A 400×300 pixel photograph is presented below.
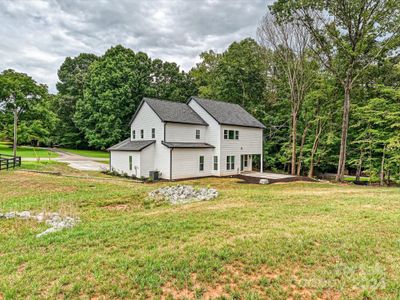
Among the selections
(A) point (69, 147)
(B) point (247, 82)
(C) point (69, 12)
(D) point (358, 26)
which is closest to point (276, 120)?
(B) point (247, 82)

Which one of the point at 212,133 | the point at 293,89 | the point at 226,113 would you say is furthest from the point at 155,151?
Result: the point at 293,89

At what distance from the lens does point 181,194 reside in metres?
11.8

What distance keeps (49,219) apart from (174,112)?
50.6ft

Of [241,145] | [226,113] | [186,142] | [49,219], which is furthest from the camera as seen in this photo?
[226,113]

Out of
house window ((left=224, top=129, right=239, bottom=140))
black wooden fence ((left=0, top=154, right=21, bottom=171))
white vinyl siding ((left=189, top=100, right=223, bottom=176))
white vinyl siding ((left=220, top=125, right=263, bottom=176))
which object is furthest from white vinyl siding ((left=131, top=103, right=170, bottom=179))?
black wooden fence ((left=0, top=154, right=21, bottom=171))

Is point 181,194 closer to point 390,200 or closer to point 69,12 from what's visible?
point 390,200

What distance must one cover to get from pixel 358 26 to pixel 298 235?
64.1 feet

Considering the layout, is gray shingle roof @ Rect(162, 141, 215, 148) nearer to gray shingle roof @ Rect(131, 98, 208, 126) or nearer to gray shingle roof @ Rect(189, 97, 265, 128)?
gray shingle roof @ Rect(131, 98, 208, 126)

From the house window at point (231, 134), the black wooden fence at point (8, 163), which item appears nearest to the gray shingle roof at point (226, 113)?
the house window at point (231, 134)

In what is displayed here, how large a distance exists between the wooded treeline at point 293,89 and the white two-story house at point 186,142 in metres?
6.63

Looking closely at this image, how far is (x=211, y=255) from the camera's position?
4852 mm

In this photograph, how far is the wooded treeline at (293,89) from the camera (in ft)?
64.8

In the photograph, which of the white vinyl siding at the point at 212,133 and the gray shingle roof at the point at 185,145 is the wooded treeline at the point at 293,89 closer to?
the white vinyl siding at the point at 212,133

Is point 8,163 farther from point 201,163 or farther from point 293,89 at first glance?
point 293,89
